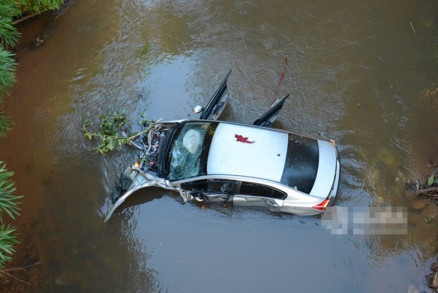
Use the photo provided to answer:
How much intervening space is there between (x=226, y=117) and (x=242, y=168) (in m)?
2.53

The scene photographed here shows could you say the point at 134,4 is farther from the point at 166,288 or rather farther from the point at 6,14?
the point at 166,288


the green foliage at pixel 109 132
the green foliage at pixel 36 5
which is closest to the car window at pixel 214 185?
the green foliage at pixel 109 132

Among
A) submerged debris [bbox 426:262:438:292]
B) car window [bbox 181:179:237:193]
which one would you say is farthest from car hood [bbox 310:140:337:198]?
submerged debris [bbox 426:262:438:292]

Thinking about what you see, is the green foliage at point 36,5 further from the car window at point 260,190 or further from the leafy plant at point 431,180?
the leafy plant at point 431,180

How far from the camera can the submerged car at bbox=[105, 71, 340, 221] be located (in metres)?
6.62

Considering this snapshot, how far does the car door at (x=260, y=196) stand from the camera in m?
6.65

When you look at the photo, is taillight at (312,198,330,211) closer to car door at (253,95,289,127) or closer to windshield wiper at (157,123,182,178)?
car door at (253,95,289,127)

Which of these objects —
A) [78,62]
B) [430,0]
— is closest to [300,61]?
[430,0]

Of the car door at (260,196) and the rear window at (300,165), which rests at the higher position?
the rear window at (300,165)

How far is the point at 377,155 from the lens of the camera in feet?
26.2

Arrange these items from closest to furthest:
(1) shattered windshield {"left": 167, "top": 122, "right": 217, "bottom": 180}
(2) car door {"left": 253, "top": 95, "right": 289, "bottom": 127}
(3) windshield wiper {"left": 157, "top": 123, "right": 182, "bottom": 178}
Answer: (1) shattered windshield {"left": 167, "top": 122, "right": 217, "bottom": 180}
(3) windshield wiper {"left": 157, "top": 123, "right": 182, "bottom": 178}
(2) car door {"left": 253, "top": 95, "right": 289, "bottom": 127}

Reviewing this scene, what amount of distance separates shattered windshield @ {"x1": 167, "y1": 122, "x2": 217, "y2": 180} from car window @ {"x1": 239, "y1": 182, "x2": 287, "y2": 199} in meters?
0.78

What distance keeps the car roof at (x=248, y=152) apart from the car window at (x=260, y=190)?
19cm

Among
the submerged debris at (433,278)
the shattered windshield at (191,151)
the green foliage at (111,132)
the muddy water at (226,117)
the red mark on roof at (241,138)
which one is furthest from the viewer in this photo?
the green foliage at (111,132)
